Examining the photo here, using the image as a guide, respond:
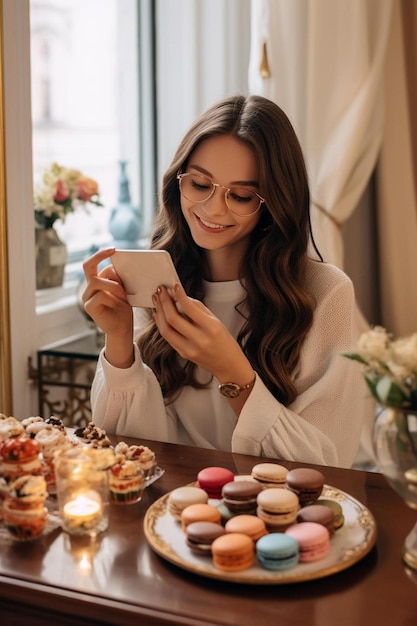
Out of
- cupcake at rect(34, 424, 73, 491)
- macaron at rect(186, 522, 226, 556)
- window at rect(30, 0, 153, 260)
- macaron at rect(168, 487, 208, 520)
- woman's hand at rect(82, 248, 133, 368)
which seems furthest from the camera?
window at rect(30, 0, 153, 260)

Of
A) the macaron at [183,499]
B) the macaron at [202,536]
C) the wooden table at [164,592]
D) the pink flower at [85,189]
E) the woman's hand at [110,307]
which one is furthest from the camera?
the pink flower at [85,189]

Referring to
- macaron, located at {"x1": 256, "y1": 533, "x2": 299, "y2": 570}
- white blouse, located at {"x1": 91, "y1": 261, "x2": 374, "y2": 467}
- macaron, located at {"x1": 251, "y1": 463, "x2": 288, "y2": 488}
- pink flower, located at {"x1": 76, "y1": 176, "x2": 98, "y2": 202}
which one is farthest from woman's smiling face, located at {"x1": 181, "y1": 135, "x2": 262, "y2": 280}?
pink flower, located at {"x1": 76, "y1": 176, "x2": 98, "y2": 202}

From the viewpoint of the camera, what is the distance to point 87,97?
131 inches

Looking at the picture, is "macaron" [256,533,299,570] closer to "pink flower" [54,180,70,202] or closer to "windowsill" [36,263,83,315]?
"windowsill" [36,263,83,315]

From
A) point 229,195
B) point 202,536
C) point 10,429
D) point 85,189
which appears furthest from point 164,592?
point 85,189

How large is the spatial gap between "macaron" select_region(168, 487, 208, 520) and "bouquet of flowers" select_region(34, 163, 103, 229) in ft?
5.55

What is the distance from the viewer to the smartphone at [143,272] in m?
1.54

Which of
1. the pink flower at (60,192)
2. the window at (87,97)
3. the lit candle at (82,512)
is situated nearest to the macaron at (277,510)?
the lit candle at (82,512)

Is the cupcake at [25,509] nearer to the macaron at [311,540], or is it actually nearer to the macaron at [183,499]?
the macaron at [183,499]

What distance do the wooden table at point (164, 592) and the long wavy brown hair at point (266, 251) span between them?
1.92 feet

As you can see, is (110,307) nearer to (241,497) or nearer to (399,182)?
(241,497)

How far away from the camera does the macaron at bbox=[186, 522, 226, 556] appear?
1.08 meters

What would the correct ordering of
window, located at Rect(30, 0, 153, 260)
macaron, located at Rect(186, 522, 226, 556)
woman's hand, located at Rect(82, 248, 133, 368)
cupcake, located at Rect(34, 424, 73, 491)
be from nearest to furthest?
1. macaron, located at Rect(186, 522, 226, 556)
2. cupcake, located at Rect(34, 424, 73, 491)
3. woman's hand, located at Rect(82, 248, 133, 368)
4. window, located at Rect(30, 0, 153, 260)

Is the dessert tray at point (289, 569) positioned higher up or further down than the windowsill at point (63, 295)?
further down
